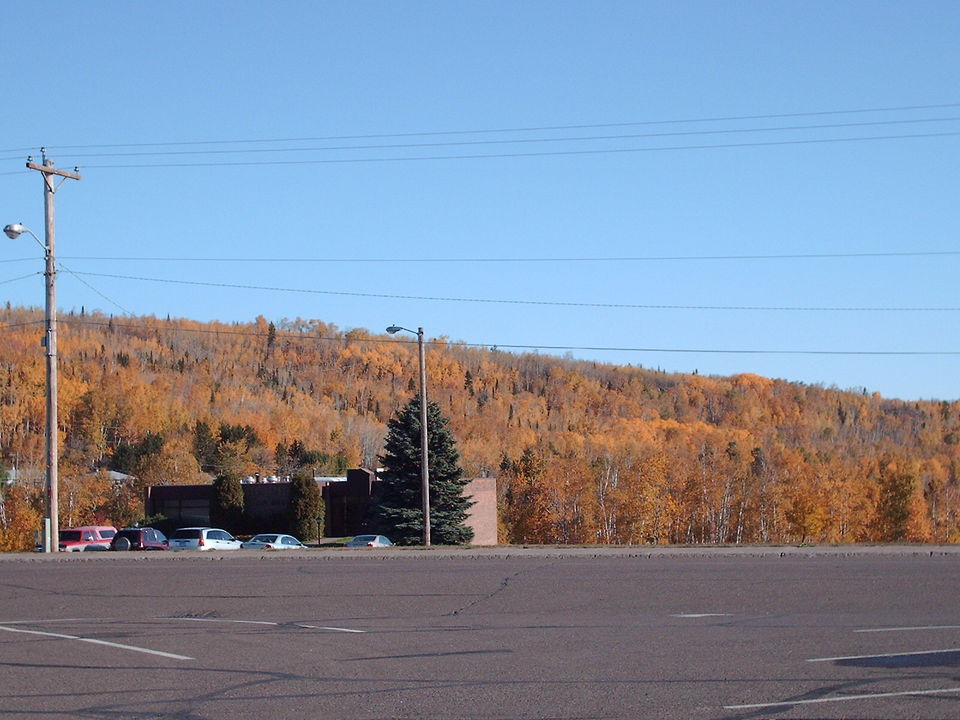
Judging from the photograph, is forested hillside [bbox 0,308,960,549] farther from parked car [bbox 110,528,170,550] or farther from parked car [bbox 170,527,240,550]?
parked car [bbox 110,528,170,550]

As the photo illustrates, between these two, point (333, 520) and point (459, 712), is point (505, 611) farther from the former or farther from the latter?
point (333, 520)

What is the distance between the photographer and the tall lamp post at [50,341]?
27.3 meters

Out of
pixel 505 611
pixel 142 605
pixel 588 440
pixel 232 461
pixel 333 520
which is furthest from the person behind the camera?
pixel 588 440

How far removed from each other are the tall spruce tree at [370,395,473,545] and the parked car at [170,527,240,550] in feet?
28.3

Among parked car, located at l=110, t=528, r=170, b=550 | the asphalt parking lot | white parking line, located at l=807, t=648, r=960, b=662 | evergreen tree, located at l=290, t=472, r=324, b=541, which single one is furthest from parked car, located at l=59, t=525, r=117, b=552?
white parking line, located at l=807, t=648, r=960, b=662

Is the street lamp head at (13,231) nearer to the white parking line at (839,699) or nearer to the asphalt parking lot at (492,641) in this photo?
the asphalt parking lot at (492,641)

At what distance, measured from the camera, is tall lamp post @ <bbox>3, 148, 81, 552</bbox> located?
89.7 feet

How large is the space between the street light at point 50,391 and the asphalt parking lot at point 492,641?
5.85 m

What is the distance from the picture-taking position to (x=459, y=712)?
26.7ft

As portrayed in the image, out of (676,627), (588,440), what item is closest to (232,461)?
(588,440)

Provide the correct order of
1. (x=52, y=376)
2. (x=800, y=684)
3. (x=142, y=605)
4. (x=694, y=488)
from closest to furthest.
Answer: (x=800, y=684) < (x=142, y=605) < (x=52, y=376) < (x=694, y=488)

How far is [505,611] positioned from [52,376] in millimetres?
17623

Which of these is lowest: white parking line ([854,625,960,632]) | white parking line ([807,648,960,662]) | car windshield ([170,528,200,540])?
car windshield ([170,528,200,540])

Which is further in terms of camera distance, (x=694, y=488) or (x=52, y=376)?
(x=694, y=488)
